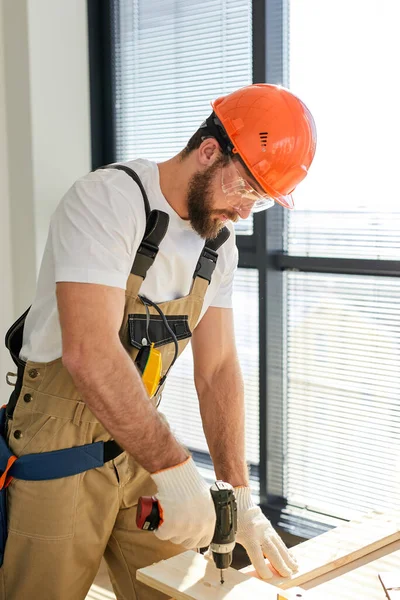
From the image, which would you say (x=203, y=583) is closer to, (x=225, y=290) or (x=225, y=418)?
(x=225, y=418)

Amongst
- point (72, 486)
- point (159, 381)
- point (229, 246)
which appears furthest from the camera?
point (229, 246)

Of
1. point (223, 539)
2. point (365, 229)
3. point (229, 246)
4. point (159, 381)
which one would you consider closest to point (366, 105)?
point (365, 229)

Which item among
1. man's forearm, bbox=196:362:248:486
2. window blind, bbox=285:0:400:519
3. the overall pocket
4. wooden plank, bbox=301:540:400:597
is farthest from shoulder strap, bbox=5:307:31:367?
window blind, bbox=285:0:400:519

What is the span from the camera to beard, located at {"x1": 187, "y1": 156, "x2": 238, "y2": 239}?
181 cm

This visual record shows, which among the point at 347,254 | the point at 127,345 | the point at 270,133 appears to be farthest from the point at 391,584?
the point at 347,254

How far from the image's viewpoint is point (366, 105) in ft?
8.74

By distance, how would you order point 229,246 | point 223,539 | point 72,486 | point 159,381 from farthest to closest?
1. point 229,246
2. point 159,381
3. point 72,486
4. point 223,539

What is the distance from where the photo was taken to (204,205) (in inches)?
71.8

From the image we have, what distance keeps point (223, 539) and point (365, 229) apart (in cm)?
150

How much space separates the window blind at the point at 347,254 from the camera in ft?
8.66

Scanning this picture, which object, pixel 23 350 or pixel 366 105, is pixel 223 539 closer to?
pixel 23 350

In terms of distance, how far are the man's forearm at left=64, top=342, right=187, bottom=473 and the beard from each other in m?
0.43

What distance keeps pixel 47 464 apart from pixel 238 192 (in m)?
0.79

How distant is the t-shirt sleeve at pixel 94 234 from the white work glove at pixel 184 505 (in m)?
0.42
